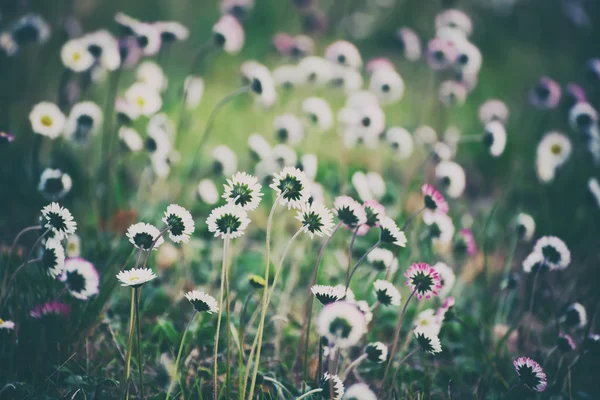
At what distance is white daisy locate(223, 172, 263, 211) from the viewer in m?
1.00

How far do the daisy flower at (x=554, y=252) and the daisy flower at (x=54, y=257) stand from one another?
1142 mm

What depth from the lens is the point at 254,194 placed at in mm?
1015

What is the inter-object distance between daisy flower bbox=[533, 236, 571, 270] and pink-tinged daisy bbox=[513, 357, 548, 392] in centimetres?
34

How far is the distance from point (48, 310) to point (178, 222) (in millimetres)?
361

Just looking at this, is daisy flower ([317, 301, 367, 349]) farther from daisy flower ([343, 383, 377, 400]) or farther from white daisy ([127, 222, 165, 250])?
white daisy ([127, 222, 165, 250])

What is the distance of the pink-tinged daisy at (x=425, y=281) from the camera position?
109 cm

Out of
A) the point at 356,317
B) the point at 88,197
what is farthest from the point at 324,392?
the point at 88,197

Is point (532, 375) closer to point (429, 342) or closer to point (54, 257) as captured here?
point (429, 342)

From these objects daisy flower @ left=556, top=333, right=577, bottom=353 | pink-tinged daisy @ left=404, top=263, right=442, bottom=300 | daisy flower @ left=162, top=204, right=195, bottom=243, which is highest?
daisy flower @ left=162, top=204, right=195, bottom=243

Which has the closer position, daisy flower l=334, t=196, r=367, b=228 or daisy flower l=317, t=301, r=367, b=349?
daisy flower l=317, t=301, r=367, b=349

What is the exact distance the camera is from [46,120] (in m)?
1.54

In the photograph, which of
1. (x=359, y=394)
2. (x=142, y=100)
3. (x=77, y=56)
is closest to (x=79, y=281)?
(x=359, y=394)

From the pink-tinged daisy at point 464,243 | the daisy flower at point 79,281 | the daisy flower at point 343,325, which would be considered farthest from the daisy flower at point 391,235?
the daisy flower at point 79,281

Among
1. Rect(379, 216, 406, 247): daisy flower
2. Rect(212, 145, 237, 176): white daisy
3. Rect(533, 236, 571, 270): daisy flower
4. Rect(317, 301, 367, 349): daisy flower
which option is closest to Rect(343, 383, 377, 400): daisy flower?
Rect(317, 301, 367, 349): daisy flower
